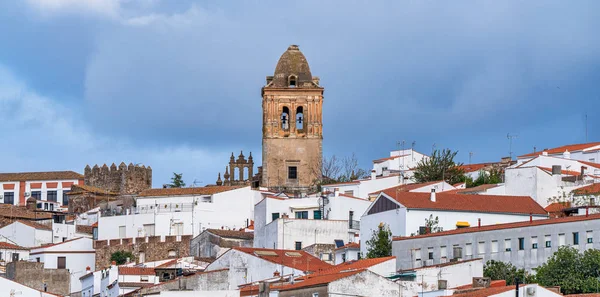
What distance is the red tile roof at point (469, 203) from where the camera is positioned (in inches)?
2906

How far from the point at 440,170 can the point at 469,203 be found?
742 inches

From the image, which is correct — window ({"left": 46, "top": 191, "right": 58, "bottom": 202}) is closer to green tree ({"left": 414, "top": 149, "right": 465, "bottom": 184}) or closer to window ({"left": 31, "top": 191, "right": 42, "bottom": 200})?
window ({"left": 31, "top": 191, "right": 42, "bottom": 200})

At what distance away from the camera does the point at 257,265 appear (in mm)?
67000

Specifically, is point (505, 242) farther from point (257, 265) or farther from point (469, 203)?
point (257, 265)

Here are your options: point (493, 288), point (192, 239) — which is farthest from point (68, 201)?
point (493, 288)

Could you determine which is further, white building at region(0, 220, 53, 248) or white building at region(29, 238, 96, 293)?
white building at region(0, 220, 53, 248)

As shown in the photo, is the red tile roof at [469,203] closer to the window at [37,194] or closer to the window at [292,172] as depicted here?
the window at [292,172]

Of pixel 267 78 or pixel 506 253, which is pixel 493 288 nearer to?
pixel 506 253

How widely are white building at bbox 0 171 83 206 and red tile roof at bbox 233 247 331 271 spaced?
47047 millimetres

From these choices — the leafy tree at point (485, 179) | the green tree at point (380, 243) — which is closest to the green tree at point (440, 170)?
the leafy tree at point (485, 179)

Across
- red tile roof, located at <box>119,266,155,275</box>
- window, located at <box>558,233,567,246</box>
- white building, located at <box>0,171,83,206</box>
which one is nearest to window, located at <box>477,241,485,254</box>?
window, located at <box>558,233,567,246</box>

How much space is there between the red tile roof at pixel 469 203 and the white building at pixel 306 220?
618cm

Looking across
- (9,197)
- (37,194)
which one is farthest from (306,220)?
(9,197)

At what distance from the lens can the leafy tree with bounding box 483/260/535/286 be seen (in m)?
63.5
